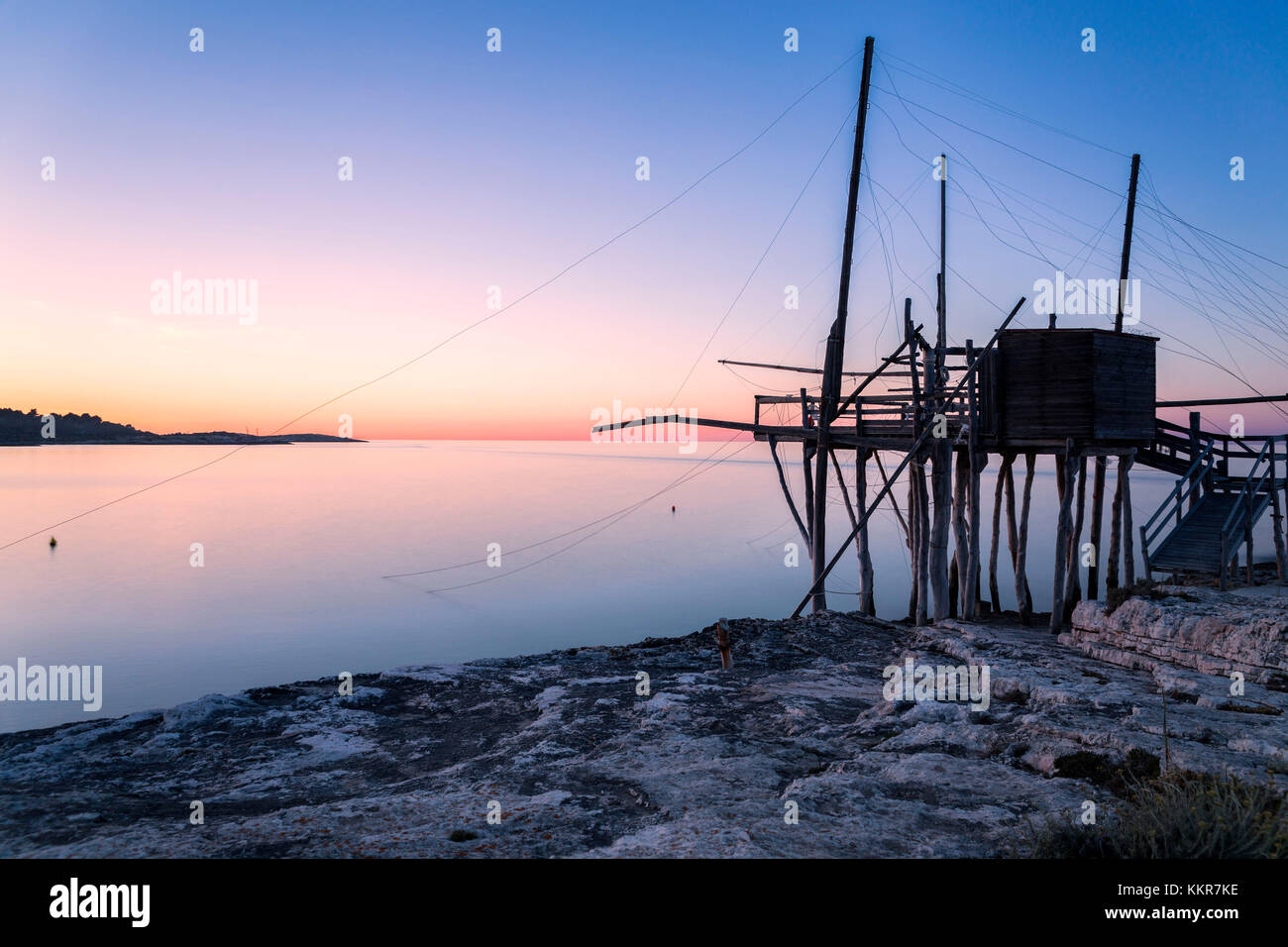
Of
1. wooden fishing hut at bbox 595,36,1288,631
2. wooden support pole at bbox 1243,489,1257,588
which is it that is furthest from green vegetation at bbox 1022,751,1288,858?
wooden support pole at bbox 1243,489,1257,588

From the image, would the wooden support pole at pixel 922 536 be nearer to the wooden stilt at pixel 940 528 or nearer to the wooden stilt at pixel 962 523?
the wooden stilt at pixel 940 528

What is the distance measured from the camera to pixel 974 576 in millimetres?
17156

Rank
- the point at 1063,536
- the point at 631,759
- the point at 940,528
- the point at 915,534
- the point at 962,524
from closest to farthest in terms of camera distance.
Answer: the point at 631,759
the point at 940,528
the point at 1063,536
the point at 962,524
the point at 915,534

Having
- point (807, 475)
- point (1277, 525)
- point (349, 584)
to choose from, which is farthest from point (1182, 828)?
point (349, 584)

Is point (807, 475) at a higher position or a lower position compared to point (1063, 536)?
higher

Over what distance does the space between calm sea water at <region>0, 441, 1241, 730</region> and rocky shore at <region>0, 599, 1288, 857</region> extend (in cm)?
1088

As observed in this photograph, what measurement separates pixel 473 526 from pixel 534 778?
45761 mm

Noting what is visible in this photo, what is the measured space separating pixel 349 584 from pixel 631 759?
27732 mm

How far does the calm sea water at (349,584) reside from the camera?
858 inches

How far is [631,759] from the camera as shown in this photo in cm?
747

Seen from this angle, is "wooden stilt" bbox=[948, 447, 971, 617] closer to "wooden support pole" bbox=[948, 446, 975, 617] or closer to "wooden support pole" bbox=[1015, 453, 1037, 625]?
"wooden support pole" bbox=[948, 446, 975, 617]

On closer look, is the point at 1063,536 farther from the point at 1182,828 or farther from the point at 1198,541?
the point at 1182,828

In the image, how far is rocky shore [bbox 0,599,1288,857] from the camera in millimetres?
5484
